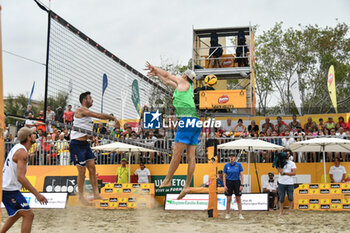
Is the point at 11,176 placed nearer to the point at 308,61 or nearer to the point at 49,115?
the point at 49,115

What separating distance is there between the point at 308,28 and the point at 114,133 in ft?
79.2

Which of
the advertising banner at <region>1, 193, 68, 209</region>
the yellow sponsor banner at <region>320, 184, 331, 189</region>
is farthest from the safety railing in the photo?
the advertising banner at <region>1, 193, 68, 209</region>

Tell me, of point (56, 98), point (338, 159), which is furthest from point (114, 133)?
point (338, 159)

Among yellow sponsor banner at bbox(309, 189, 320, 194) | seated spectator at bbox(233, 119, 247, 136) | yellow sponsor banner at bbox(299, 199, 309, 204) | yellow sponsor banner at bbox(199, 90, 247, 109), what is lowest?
yellow sponsor banner at bbox(299, 199, 309, 204)

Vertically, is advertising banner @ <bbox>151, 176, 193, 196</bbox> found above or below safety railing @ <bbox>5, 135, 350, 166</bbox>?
below

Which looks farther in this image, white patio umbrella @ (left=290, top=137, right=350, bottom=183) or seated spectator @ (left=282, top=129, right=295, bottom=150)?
seated spectator @ (left=282, top=129, right=295, bottom=150)

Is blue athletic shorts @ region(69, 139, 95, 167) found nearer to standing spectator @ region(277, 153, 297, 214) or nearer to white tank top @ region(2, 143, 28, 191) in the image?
white tank top @ region(2, 143, 28, 191)

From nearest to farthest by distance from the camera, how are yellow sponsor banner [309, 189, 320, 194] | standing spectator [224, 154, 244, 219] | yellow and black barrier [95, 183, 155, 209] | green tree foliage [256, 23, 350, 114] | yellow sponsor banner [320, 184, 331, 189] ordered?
1. standing spectator [224, 154, 244, 219]
2. yellow sponsor banner [320, 184, 331, 189]
3. yellow sponsor banner [309, 189, 320, 194]
4. yellow and black barrier [95, 183, 155, 209]
5. green tree foliage [256, 23, 350, 114]

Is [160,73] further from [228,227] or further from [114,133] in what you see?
[114,133]

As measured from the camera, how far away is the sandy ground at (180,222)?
37.1 ft

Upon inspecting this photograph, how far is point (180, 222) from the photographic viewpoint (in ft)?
41.6

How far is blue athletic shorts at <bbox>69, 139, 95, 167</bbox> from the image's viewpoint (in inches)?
295

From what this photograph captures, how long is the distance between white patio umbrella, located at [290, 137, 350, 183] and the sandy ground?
2.16 meters

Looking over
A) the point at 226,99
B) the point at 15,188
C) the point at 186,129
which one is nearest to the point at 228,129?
the point at 226,99
